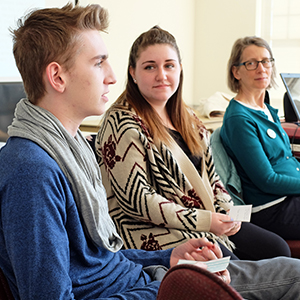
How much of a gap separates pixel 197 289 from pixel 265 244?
4.15 ft

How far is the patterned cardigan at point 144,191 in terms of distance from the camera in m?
1.44

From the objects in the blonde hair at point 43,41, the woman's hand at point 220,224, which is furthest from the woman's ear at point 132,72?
the blonde hair at point 43,41

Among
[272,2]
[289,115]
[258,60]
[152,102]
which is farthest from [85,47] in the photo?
[272,2]

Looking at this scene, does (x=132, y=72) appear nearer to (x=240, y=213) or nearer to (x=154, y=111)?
(x=154, y=111)

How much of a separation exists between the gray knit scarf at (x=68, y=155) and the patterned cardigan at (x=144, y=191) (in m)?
0.50

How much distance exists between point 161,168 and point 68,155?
69 centimetres

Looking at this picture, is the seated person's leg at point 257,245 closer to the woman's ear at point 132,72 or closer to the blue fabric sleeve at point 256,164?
the blue fabric sleeve at point 256,164

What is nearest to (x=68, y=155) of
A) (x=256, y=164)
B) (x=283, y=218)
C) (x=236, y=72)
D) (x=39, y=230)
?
(x=39, y=230)

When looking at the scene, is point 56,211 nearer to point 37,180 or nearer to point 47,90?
point 37,180

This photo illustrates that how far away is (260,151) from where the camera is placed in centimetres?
187

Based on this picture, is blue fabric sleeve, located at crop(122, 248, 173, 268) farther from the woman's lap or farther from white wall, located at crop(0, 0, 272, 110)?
white wall, located at crop(0, 0, 272, 110)

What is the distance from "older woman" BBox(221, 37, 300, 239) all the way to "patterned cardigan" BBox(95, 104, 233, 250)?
427mm

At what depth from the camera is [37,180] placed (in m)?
0.75

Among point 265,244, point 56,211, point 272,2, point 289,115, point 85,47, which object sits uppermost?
point 272,2
